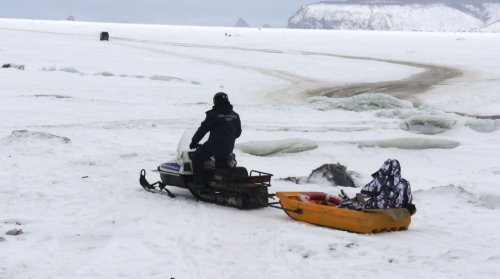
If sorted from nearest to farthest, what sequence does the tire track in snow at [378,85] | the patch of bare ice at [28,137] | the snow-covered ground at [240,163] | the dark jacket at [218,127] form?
the snow-covered ground at [240,163]
the dark jacket at [218,127]
the patch of bare ice at [28,137]
the tire track in snow at [378,85]

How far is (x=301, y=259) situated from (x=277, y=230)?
1.09 m

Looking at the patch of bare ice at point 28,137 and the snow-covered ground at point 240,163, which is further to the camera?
the patch of bare ice at point 28,137

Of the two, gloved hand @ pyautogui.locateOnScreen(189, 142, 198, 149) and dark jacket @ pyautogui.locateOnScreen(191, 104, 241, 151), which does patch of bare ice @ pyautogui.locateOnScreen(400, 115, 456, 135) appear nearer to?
dark jacket @ pyautogui.locateOnScreen(191, 104, 241, 151)

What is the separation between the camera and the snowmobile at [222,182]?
27.8ft

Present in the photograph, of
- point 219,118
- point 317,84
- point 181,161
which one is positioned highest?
point 317,84

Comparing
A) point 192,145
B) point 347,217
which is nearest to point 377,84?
point 192,145

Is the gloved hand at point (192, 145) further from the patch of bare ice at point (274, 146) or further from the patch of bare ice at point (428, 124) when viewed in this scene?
the patch of bare ice at point (428, 124)

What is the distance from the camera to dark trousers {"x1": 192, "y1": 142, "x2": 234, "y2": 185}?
8.67 meters

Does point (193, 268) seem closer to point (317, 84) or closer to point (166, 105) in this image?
point (166, 105)

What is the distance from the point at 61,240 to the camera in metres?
6.74

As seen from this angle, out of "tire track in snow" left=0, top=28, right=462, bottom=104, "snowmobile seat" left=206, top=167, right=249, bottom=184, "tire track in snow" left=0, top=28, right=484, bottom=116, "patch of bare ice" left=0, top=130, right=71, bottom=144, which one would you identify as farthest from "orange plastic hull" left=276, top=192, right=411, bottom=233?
"tire track in snow" left=0, top=28, right=462, bottom=104

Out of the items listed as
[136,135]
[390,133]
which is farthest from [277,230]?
[390,133]

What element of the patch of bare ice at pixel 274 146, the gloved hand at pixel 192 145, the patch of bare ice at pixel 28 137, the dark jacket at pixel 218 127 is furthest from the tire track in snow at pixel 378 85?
the gloved hand at pixel 192 145

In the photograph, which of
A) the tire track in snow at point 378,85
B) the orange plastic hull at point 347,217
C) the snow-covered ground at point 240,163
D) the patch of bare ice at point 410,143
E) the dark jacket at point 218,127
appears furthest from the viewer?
the tire track in snow at point 378,85
